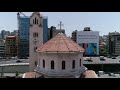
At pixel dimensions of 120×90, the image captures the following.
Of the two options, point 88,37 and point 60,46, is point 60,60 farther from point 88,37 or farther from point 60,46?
point 88,37

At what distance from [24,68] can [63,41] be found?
6.47 meters

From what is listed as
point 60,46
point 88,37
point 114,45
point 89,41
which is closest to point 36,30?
point 60,46

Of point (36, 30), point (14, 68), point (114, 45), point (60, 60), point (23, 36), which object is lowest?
point (14, 68)

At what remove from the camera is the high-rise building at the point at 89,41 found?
2444 centimetres

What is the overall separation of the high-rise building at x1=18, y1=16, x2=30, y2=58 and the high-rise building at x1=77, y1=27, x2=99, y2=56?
21.8 ft

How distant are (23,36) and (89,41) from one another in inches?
349

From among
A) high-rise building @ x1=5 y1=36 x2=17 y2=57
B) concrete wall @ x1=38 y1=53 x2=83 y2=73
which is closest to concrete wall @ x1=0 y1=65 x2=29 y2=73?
concrete wall @ x1=38 y1=53 x2=83 y2=73

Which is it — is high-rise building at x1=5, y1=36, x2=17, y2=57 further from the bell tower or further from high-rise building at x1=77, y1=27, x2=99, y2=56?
the bell tower

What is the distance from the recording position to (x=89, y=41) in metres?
24.8

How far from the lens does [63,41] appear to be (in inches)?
346
